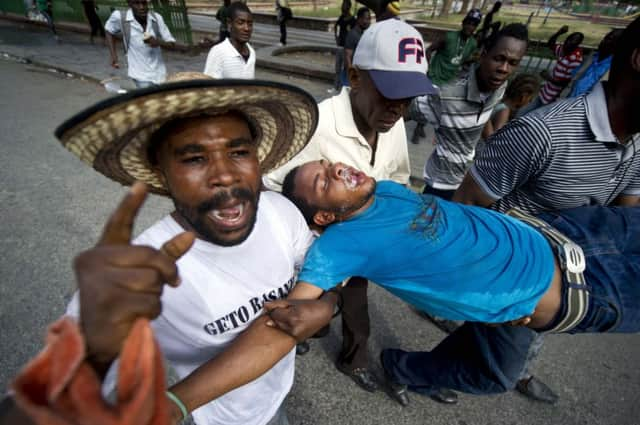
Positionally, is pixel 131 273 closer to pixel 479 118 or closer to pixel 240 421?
pixel 240 421

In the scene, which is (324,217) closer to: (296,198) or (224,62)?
(296,198)

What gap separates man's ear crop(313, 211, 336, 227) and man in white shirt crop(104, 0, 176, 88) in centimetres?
440

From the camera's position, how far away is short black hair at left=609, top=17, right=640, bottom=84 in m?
1.34

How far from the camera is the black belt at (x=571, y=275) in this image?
1.39 metres

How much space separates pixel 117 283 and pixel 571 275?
68.8 inches

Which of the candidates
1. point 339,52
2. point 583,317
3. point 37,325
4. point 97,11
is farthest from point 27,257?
point 97,11

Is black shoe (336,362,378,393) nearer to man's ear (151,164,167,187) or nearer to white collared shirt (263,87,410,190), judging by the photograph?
white collared shirt (263,87,410,190)

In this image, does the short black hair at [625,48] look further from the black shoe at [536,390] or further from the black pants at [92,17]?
the black pants at [92,17]

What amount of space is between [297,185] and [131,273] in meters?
1.14

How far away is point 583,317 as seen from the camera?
1.41 meters

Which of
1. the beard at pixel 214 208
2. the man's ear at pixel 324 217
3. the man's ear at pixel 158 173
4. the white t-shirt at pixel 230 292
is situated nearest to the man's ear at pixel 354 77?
the man's ear at pixel 324 217

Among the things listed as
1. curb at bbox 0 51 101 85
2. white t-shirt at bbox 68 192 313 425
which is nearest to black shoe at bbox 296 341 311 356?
white t-shirt at bbox 68 192 313 425

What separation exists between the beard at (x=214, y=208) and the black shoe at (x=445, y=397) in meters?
1.85

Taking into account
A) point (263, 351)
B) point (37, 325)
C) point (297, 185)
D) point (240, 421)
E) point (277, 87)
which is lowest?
point (37, 325)
